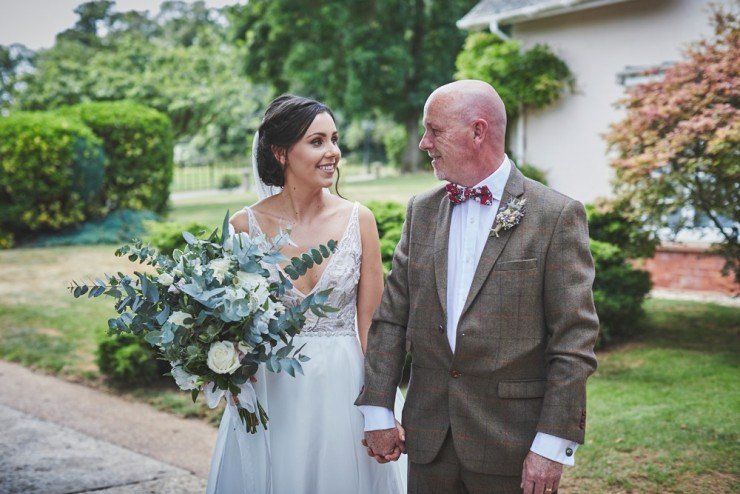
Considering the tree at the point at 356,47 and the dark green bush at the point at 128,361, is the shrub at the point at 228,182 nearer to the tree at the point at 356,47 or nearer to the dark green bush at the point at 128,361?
the tree at the point at 356,47

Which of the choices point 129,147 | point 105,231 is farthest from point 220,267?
point 129,147

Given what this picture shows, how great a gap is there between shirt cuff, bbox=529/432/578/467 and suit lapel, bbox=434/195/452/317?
1.72ft

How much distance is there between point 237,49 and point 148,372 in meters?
26.8

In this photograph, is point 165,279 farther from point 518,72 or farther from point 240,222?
point 518,72

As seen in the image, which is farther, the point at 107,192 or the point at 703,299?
the point at 107,192

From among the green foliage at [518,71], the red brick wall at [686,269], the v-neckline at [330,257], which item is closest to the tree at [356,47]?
the green foliage at [518,71]

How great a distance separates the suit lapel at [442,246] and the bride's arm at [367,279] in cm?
79

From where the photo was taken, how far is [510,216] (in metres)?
2.56

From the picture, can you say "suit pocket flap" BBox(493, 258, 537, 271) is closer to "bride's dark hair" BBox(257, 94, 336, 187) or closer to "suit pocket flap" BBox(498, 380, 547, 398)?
"suit pocket flap" BBox(498, 380, 547, 398)

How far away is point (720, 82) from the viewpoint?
271 inches

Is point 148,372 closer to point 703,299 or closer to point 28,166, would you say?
point 703,299

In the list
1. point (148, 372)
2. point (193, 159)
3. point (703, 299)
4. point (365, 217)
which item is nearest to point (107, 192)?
point (148, 372)

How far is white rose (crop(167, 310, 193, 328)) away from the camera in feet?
8.84

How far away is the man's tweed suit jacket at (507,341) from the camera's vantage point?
2.44m
